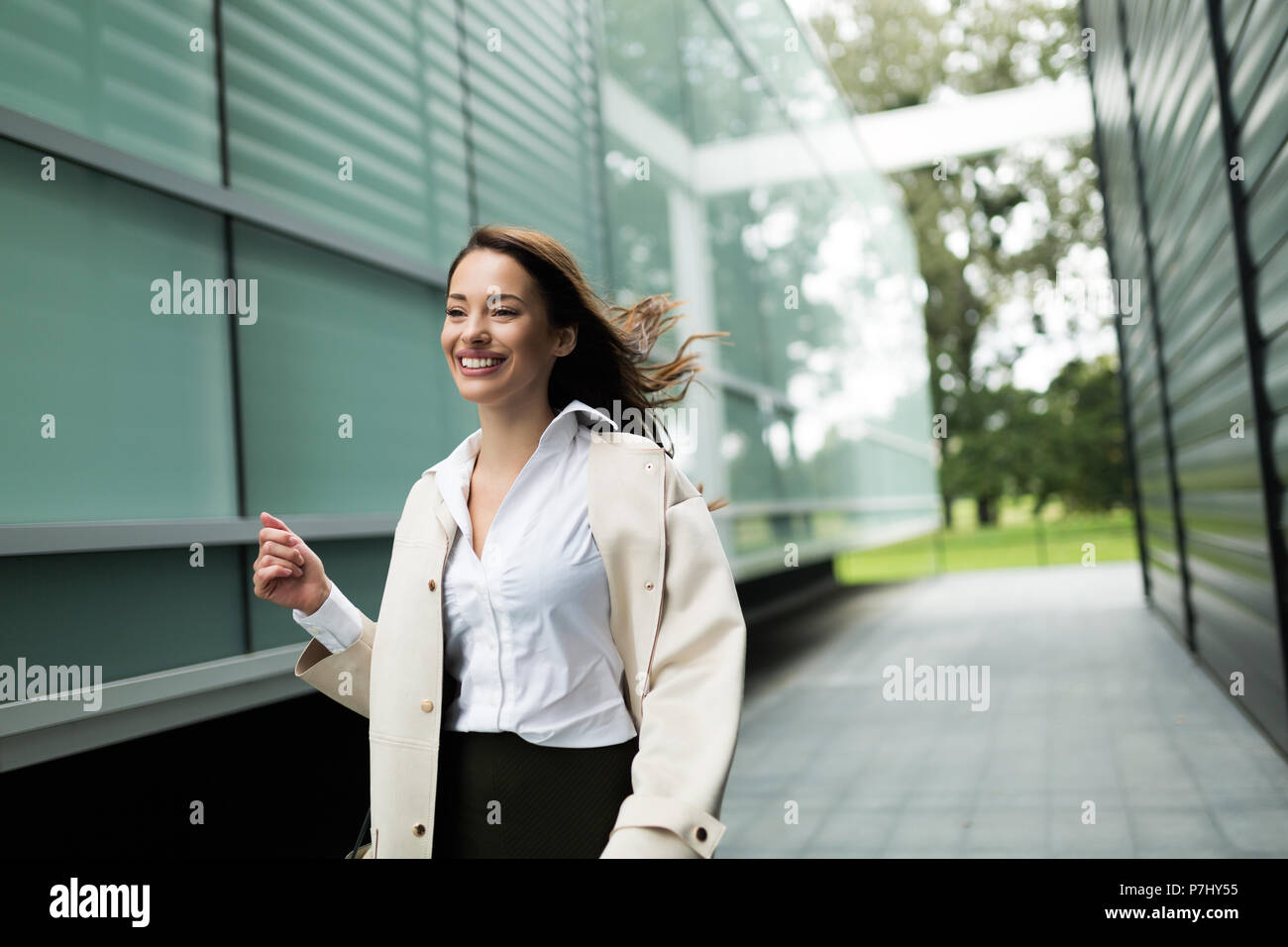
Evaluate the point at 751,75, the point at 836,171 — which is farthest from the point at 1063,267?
the point at 751,75

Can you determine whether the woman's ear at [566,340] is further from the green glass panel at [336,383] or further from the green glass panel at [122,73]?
the green glass panel at [336,383]

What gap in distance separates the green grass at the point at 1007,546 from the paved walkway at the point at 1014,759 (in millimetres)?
8213

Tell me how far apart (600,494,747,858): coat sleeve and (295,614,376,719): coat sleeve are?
0.57 metres

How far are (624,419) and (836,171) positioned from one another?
1213cm

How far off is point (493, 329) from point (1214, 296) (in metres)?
4.93

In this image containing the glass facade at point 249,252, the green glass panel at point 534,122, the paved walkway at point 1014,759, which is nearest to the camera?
the glass facade at point 249,252

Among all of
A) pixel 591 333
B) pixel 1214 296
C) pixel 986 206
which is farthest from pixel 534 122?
pixel 986 206

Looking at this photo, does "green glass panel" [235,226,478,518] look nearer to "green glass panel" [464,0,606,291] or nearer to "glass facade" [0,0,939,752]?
"glass facade" [0,0,939,752]

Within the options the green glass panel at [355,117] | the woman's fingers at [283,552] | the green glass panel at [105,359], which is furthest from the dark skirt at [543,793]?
the green glass panel at [355,117]

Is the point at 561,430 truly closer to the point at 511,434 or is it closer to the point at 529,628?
the point at 511,434

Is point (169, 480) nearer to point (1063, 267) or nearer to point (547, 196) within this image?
Answer: point (547, 196)

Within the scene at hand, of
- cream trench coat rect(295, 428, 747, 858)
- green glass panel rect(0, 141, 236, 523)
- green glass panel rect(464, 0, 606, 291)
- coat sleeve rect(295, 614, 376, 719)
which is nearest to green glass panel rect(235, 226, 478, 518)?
green glass panel rect(0, 141, 236, 523)

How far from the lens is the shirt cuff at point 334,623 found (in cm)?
192
